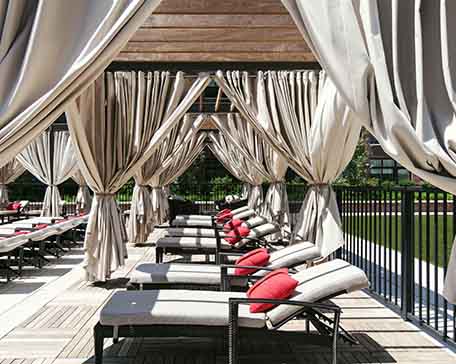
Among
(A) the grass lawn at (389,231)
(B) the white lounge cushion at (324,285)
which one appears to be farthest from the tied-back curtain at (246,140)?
(B) the white lounge cushion at (324,285)

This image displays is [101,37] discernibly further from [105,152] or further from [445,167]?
[105,152]

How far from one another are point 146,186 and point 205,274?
268 inches

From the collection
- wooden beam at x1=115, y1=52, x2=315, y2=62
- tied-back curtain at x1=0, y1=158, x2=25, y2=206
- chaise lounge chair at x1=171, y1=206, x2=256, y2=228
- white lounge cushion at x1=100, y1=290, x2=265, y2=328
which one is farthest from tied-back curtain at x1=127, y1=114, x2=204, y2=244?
white lounge cushion at x1=100, y1=290, x2=265, y2=328

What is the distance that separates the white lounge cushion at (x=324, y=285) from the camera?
149 inches

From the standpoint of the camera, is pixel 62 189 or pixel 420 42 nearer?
pixel 420 42

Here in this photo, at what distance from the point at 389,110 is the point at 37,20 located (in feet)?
6.05

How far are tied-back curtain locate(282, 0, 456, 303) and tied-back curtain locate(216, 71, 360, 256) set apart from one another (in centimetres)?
Answer: 289

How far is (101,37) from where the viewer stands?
3029mm

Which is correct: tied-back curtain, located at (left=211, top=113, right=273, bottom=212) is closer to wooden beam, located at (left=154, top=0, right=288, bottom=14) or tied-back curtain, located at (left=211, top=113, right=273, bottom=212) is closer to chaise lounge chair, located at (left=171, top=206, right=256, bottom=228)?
chaise lounge chair, located at (left=171, top=206, right=256, bottom=228)

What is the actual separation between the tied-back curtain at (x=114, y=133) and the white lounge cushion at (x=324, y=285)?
10.4 ft

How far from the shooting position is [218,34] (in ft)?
20.9

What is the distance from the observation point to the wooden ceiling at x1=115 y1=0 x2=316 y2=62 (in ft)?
18.9

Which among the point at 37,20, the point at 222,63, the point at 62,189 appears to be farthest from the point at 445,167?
the point at 62,189

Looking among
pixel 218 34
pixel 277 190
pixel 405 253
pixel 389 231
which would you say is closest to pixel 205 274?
pixel 405 253
